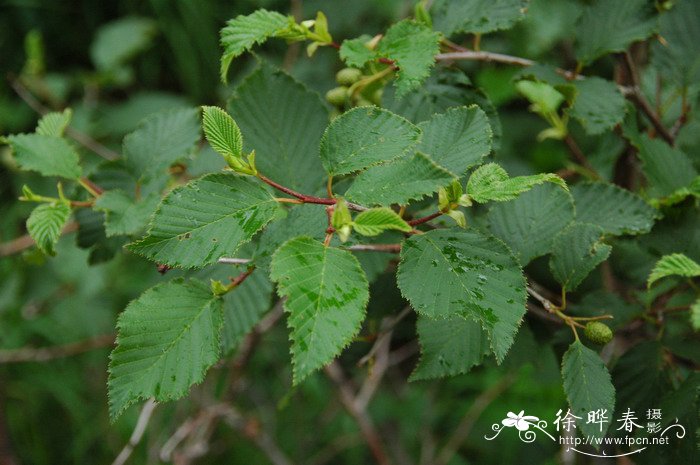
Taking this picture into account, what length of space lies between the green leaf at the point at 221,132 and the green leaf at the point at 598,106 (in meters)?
0.44

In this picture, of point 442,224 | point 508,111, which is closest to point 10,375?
point 442,224

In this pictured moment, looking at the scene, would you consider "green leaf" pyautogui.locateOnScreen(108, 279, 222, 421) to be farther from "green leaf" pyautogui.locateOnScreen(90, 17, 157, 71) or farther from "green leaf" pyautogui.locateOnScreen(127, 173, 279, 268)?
"green leaf" pyautogui.locateOnScreen(90, 17, 157, 71)

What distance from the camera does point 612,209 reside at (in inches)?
28.0

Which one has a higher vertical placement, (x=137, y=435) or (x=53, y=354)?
(x=137, y=435)

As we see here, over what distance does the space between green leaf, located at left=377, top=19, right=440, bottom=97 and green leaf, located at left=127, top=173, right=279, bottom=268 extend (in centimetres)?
20

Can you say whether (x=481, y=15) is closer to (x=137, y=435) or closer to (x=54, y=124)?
(x=54, y=124)

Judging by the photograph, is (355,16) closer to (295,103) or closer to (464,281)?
(295,103)

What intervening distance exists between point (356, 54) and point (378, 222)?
0.23 m

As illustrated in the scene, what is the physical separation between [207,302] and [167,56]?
1914 millimetres

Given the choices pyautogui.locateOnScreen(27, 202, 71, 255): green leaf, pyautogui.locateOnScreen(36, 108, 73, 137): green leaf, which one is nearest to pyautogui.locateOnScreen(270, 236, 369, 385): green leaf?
pyautogui.locateOnScreen(27, 202, 71, 255): green leaf

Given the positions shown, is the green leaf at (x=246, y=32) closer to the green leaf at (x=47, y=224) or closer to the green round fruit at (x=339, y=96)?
the green round fruit at (x=339, y=96)

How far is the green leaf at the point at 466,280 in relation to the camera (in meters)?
0.52

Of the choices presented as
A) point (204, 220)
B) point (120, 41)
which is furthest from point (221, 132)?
point (120, 41)

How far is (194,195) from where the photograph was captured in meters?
0.54
